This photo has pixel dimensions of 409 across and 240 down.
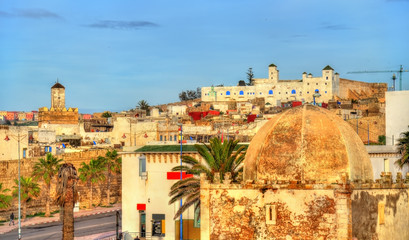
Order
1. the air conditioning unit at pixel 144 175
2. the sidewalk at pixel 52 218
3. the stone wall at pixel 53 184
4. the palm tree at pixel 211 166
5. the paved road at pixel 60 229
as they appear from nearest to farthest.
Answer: the palm tree at pixel 211 166 → the air conditioning unit at pixel 144 175 → the paved road at pixel 60 229 → the sidewalk at pixel 52 218 → the stone wall at pixel 53 184

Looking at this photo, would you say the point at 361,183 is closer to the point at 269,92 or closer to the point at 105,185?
the point at 105,185

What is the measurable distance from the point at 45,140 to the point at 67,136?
924 centimetres

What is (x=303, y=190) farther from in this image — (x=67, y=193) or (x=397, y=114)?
(x=397, y=114)

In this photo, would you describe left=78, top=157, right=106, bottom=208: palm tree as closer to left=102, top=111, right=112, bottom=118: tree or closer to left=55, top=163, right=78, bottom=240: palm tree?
left=55, top=163, right=78, bottom=240: palm tree

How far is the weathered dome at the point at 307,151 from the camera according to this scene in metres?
25.2

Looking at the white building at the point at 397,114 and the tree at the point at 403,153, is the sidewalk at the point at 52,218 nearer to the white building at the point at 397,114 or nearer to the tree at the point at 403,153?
the white building at the point at 397,114

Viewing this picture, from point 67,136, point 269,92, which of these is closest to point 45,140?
point 67,136

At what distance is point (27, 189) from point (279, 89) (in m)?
89.3

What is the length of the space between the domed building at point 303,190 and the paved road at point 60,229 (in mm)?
28743

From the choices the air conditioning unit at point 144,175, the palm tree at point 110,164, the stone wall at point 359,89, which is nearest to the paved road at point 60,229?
the air conditioning unit at point 144,175

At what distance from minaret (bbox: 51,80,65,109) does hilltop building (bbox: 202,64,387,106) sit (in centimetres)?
4116

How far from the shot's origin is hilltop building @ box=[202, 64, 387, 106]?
143250 millimetres

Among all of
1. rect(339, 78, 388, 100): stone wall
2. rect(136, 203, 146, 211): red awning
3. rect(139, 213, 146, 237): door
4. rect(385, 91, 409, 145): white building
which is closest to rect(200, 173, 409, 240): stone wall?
rect(136, 203, 146, 211): red awning

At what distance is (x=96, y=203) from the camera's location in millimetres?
76188
